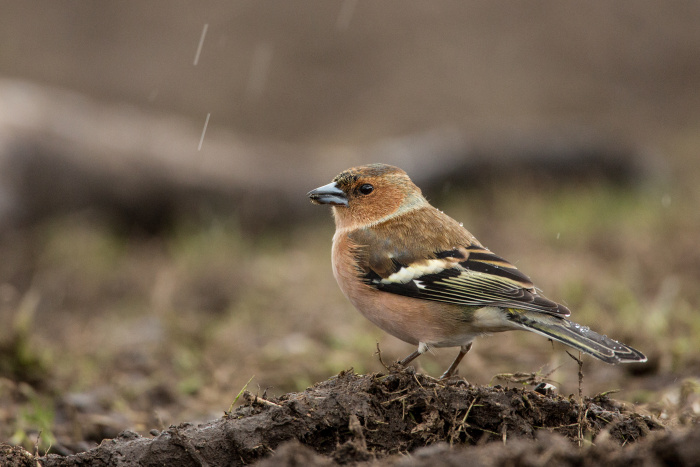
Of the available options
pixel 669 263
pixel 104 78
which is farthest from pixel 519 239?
pixel 104 78

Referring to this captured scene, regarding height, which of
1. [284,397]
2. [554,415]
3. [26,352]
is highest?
[554,415]

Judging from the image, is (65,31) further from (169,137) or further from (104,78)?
(169,137)

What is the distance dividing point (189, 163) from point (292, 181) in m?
1.50

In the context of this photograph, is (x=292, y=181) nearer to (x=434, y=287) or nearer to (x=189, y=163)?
(x=189, y=163)

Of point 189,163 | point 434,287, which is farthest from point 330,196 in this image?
point 189,163

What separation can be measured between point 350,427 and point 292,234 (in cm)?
772

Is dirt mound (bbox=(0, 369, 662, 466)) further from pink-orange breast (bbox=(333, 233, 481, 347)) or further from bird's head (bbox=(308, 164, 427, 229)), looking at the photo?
bird's head (bbox=(308, 164, 427, 229))

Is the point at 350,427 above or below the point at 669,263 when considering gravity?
below

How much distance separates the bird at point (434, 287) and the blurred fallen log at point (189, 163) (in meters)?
6.00

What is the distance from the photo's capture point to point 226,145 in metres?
11.6

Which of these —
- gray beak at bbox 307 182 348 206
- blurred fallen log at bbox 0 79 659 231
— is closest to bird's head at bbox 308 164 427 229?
gray beak at bbox 307 182 348 206

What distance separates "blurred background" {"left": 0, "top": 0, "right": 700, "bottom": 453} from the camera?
18.7ft

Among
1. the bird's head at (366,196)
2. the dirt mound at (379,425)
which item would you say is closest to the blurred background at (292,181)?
the dirt mound at (379,425)

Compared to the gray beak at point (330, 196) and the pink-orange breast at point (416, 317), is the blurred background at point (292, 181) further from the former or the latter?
the gray beak at point (330, 196)
